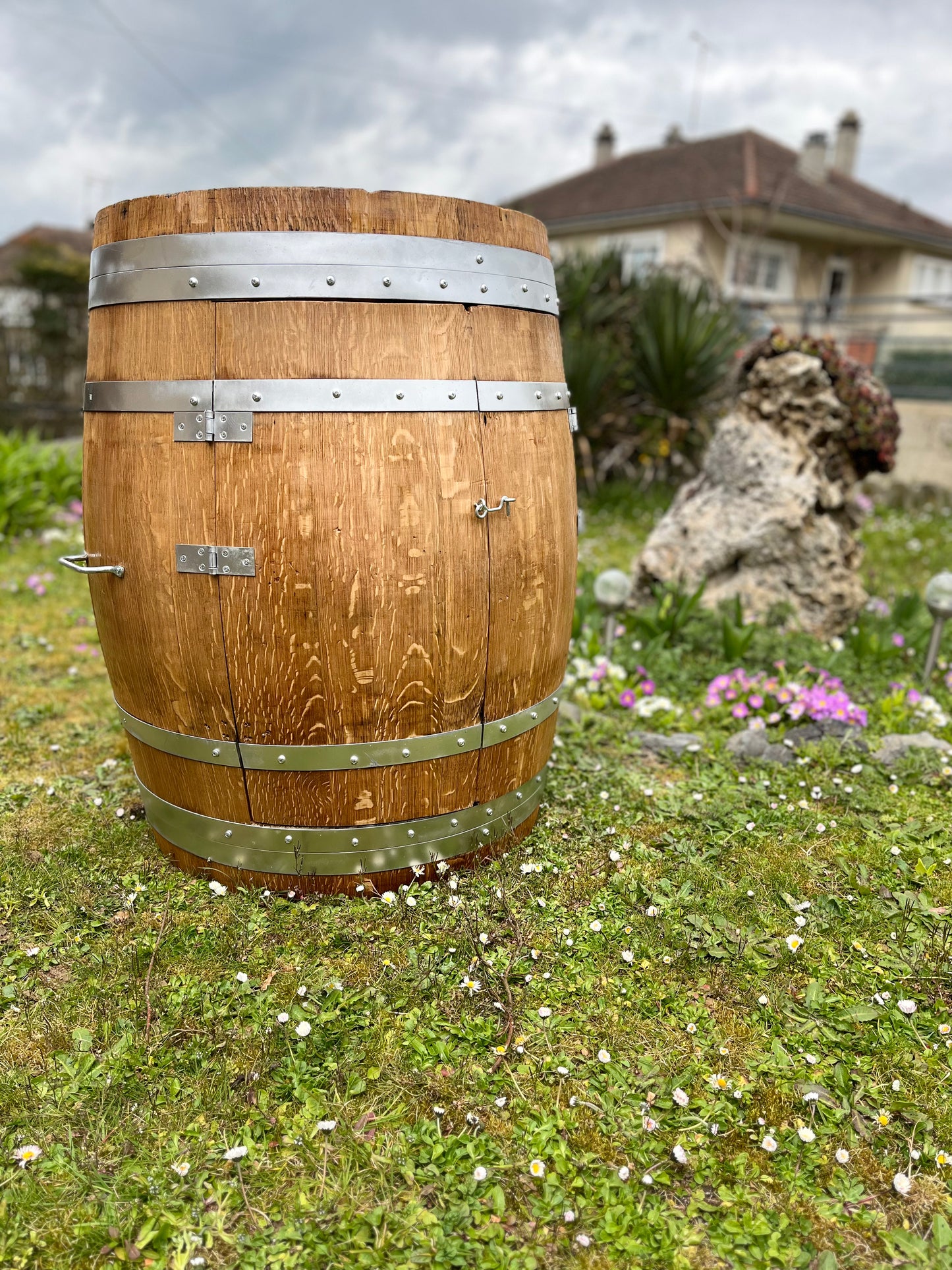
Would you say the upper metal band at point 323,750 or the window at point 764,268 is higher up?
the window at point 764,268

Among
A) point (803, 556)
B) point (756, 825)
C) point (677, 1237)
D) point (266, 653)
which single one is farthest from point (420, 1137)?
point (803, 556)

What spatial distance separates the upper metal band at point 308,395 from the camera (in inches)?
74.5

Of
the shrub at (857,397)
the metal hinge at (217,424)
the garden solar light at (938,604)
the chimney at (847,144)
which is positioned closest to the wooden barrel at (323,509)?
the metal hinge at (217,424)

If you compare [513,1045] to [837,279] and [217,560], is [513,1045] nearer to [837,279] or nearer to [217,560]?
[217,560]

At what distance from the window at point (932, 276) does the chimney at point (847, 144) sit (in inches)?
128

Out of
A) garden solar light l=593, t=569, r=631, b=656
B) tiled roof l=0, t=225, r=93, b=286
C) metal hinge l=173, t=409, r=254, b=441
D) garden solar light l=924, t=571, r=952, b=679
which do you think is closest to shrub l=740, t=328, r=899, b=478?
garden solar light l=924, t=571, r=952, b=679

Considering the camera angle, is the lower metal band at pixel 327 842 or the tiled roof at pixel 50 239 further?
the tiled roof at pixel 50 239

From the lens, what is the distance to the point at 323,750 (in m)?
2.09

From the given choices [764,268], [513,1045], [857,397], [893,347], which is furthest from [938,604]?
[764,268]

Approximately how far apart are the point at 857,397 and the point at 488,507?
3407 millimetres

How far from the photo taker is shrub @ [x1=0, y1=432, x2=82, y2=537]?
6.33 metres

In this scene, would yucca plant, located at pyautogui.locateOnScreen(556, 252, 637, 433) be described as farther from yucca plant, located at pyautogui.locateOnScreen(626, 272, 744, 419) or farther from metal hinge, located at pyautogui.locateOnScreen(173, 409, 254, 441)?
metal hinge, located at pyautogui.locateOnScreen(173, 409, 254, 441)

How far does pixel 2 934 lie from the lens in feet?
7.11

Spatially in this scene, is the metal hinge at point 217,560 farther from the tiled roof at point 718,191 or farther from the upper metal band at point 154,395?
the tiled roof at point 718,191
